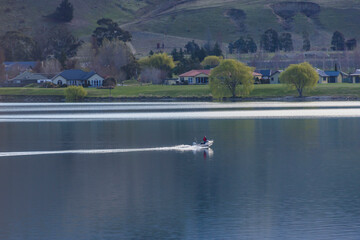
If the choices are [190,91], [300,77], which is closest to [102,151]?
[300,77]

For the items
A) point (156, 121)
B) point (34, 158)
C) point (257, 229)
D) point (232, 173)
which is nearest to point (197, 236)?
point (257, 229)

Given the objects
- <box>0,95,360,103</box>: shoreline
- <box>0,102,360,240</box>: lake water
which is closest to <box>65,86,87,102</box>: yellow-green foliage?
<box>0,95,360,103</box>: shoreline

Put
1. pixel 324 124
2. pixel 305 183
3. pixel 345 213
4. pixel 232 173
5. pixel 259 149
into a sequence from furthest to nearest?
pixel 324 124, pixel 259 149, pixel 232 173, pixel 305 183, pixel 345 213

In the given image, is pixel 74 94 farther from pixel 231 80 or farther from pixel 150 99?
pixel 231 80

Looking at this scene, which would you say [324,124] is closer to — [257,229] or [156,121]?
[156,121]

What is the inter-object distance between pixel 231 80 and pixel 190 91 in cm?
1504

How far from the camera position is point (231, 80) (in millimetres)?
168250

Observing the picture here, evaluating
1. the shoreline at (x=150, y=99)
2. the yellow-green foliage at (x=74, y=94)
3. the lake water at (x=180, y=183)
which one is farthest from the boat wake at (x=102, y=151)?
the yellow-green foliage at (x=74, y=94)

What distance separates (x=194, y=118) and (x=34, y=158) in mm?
48756

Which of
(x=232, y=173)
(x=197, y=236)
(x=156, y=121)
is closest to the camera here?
(x=197, y=236)

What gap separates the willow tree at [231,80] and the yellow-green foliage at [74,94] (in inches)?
1332

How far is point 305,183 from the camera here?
48.3 m

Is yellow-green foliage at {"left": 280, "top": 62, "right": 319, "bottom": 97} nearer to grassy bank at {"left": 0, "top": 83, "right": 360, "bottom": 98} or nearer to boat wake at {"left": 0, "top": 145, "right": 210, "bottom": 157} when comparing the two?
grassy bank at {"left": 0, "top": 83, "right": 360, "bottom": 98}

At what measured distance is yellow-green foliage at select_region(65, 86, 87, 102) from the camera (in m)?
180
